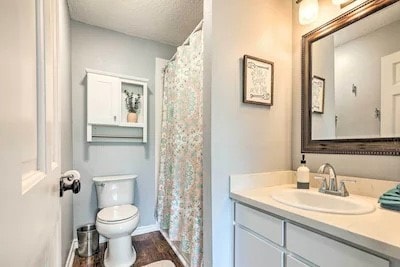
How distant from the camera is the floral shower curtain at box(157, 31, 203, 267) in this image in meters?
1.55

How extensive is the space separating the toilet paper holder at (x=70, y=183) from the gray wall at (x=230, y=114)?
0.71 meters

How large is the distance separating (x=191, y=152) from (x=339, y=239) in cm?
111

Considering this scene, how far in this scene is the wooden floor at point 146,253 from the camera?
6.20ft

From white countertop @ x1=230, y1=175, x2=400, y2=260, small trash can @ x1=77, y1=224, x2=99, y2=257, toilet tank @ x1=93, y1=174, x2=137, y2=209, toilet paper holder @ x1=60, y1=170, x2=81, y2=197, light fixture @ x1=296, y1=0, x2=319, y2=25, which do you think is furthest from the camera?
toilet tank @ x1=93, y1=174, x2=137, y2=209

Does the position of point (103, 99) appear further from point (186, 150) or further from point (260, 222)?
point (260, 222)

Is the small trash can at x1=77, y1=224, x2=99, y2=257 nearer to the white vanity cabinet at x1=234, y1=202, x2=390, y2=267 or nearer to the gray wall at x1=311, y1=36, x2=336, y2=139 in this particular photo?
the white vanity cabinet at x1=234, y1=202, x2=390, y2=267

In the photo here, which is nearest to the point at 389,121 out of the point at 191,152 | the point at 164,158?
the point at 191,152

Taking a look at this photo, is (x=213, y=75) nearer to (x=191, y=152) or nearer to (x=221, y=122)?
(x=221, y=122)

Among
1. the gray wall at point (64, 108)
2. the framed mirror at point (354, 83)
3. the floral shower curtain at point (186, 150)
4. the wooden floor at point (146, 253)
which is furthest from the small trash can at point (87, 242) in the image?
the framed mirror at point (354, 83)

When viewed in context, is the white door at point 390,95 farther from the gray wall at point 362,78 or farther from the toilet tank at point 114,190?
the toilet tank at point 114,190

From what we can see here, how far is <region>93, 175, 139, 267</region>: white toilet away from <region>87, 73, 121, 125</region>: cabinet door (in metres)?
0.63

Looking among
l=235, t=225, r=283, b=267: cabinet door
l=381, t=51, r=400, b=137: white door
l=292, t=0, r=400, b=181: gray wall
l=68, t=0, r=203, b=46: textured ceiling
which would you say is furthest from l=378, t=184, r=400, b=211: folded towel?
l=68, t=0, r=203, b=46: textured ceiling

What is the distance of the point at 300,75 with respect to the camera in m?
1.56

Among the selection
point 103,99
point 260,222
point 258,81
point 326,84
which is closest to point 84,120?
point 103,99
